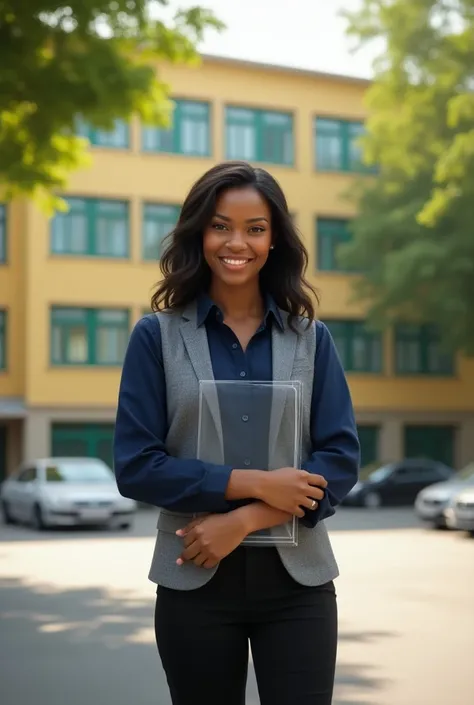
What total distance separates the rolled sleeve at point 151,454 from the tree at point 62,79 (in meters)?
10.9

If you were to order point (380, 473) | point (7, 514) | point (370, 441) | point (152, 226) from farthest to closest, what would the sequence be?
point (370, 441), point (152, 226), point (380, 473), point (7, 514)

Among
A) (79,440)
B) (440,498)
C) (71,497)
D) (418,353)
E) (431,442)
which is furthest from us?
(431,442)

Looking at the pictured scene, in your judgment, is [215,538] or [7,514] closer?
[215,538]

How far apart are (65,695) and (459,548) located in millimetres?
13102

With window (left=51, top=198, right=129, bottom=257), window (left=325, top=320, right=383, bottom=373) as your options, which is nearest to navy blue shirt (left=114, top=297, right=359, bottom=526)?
window (left=51, top=198, right=129, bottom=257)

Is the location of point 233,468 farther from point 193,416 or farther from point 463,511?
point 463,511

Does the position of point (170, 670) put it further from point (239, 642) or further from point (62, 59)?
point (62, 59)

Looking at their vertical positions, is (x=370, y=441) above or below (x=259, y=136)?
below

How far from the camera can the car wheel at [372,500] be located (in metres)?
35.7

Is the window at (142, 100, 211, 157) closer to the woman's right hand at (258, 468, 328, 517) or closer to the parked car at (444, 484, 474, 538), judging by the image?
the parked car at (444, 484, 474, 538)

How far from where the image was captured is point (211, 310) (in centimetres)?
328

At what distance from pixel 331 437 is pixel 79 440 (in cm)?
3846

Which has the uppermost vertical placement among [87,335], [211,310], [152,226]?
[152,226]

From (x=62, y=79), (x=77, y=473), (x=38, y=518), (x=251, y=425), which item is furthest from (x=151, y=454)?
(x=77, y=473)
